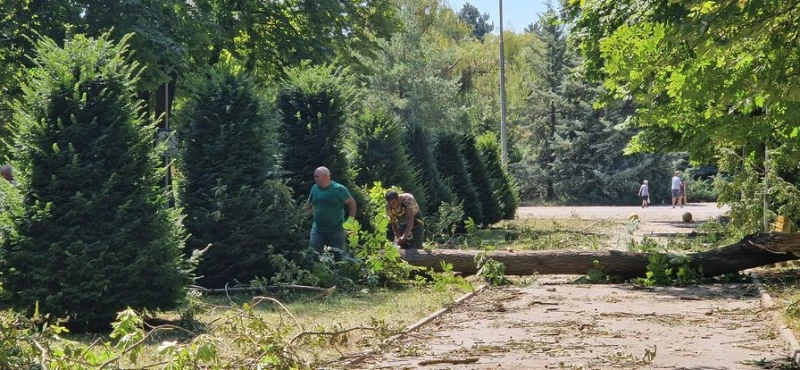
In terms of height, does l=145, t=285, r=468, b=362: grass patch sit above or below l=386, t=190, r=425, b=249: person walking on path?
below

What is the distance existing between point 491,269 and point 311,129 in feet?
13.1

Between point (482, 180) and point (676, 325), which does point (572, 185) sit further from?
point (676, 325)

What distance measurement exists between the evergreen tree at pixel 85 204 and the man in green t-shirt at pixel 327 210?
4550mm

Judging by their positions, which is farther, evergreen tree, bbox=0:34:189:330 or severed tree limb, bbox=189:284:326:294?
severed tree limb, bbox=189:284:326:294

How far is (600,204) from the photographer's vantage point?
201ft

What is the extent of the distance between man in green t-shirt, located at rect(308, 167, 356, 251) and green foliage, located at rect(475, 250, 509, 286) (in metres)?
2.12

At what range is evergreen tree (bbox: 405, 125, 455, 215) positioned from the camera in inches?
1140

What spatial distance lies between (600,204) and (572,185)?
1.83 metres

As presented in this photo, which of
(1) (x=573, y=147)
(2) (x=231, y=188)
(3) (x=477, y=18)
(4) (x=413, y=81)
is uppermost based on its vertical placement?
(3) (x=477, y=18)

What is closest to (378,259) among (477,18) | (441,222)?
(441,222)

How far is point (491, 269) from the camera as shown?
17.1 m

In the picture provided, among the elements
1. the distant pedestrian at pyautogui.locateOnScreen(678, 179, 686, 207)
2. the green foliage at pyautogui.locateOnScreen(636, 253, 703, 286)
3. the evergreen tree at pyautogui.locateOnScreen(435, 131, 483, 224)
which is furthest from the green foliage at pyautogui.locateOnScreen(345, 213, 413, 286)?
the distant pedestrian at pyautogui.locateOnScreen(678, 179, 686, 207)

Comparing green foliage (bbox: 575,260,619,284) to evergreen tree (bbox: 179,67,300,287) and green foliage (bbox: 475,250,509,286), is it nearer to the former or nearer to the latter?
green foliage (bbox: 475,250,509,286)

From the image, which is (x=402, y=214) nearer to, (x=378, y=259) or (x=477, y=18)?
(x=378, y=259)
